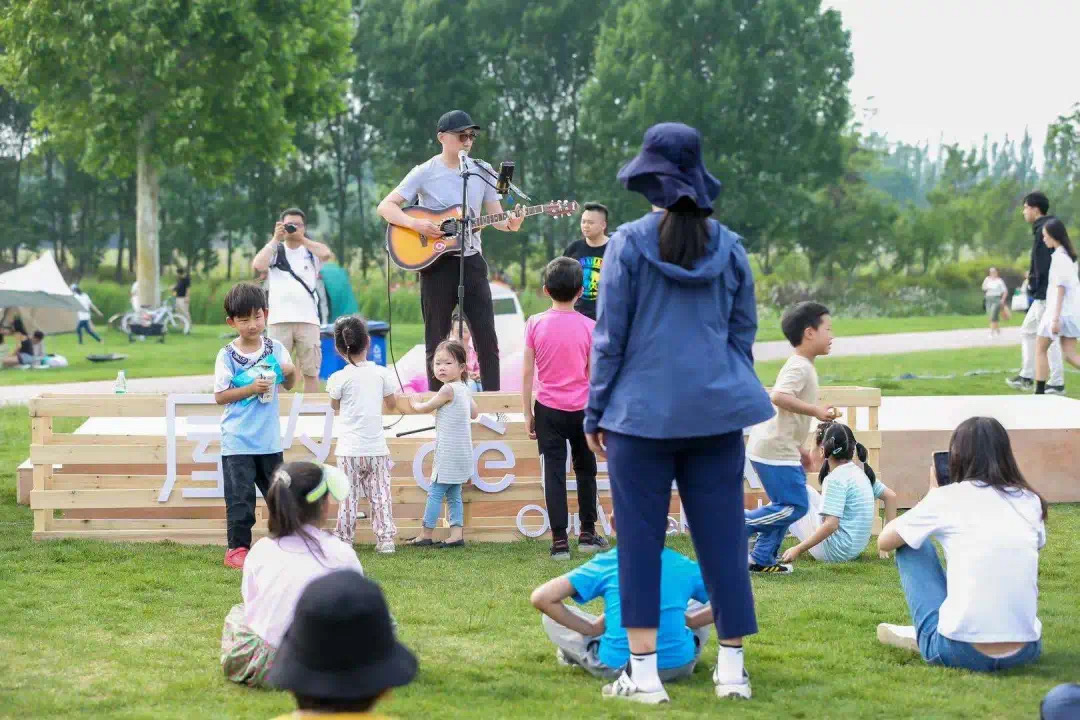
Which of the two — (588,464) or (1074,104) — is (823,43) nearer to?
(1074,104)

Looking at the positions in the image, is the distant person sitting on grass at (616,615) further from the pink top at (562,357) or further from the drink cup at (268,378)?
the drink cup at (268,378)

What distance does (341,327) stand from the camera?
7613mm

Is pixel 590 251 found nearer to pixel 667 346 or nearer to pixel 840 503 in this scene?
pixel 840 503

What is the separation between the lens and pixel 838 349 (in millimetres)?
23078

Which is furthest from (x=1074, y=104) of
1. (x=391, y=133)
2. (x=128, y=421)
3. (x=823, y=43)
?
(x=128, y=421)

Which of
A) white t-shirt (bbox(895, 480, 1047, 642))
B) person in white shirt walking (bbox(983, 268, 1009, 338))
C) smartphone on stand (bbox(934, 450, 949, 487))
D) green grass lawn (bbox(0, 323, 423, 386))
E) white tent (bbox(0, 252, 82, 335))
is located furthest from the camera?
person in white shirt walking (bbox(983, 268, 1009, 338))

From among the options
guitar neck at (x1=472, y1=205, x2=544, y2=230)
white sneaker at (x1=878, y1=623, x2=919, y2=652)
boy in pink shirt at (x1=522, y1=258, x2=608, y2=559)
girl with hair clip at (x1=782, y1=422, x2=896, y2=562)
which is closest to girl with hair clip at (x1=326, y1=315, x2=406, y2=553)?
boy in pink shirt at (x1=522, y1=258, x2=608, y2=559)

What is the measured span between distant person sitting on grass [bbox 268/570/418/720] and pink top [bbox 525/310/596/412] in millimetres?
4800

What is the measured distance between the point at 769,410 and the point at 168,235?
170 feet

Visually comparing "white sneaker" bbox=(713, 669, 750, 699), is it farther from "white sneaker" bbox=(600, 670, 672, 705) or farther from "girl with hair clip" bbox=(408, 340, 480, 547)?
"girl with hair clip" bbox=(408, 340, 480, 547)

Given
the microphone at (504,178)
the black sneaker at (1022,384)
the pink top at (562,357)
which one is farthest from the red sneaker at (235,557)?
the black sneaker at (1022,384)

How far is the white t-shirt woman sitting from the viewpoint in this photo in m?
4.93

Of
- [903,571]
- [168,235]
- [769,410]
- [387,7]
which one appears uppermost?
[387,7]

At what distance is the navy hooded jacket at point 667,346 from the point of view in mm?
4453
